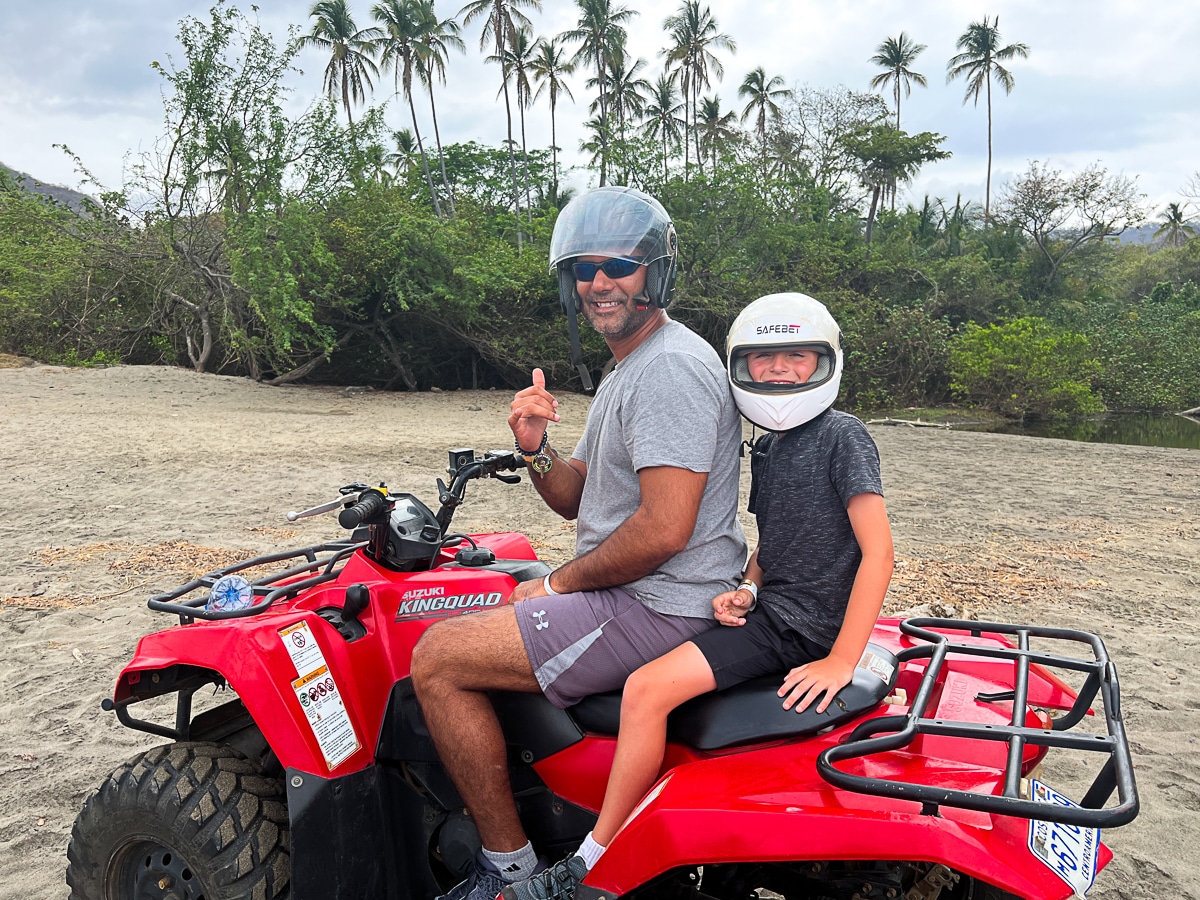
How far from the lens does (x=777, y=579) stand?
219 cm

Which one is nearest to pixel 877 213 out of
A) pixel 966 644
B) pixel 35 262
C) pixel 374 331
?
pixel 374 331

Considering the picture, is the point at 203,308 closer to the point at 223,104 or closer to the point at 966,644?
the point at 223,104

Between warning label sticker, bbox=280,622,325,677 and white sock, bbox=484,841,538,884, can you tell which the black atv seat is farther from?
warning label sticker, bbox=280,622,325,677

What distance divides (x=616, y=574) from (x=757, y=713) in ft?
1.54

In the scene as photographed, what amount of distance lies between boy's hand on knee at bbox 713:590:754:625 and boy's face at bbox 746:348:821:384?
541 millimetres

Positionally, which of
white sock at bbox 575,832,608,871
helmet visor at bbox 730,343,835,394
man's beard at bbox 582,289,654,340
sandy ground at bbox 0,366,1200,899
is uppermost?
man's beard at bbox 582,289,654,340

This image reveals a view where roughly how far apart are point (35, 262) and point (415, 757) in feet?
78.5

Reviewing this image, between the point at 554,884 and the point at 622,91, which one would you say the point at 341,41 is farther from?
the point at 554,884

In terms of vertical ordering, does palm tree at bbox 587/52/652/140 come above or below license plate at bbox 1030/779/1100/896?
above

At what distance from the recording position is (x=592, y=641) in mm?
2105

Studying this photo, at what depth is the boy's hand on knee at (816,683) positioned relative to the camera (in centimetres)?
192

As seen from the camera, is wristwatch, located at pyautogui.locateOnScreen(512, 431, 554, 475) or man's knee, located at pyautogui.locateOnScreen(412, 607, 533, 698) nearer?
man's knee, located at pyautogui.locateOnScreen(412, 607, 533, 698)

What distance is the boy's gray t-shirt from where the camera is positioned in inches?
83.5

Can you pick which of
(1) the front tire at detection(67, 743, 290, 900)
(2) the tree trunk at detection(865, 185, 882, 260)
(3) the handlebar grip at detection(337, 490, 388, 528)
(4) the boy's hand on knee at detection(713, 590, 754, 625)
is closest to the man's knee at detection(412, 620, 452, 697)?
(3) the handlebar grip at detection(337, 490, 388, 528)
